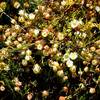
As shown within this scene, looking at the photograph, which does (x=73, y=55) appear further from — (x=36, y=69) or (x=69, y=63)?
(x=36, y=69)

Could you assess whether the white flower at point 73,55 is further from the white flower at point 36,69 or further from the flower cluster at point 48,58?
the white flower at point 36,69

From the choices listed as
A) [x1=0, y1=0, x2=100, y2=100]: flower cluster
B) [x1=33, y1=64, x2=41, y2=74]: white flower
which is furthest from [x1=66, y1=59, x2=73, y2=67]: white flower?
[x1=33, y1=64, x2=41, y2=74]: white flower

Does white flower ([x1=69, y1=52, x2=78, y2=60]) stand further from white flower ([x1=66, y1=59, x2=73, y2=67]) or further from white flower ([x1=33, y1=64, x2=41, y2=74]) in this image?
white flower ([x1=33, y1=64, x2=41, y2=74])

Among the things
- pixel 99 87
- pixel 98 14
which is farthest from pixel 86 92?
pixel 98 14

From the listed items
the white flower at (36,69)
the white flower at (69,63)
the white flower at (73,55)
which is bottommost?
the white flower at (36,69)

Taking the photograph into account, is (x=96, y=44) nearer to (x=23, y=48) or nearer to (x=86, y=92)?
(x=86, y=92)

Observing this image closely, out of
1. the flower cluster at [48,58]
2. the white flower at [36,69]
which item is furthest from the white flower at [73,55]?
the white flower at [36,69]

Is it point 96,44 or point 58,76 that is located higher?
point 96,44

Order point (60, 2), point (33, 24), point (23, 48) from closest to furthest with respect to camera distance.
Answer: point (23, 48), point (33, 24), point (60, 2)
